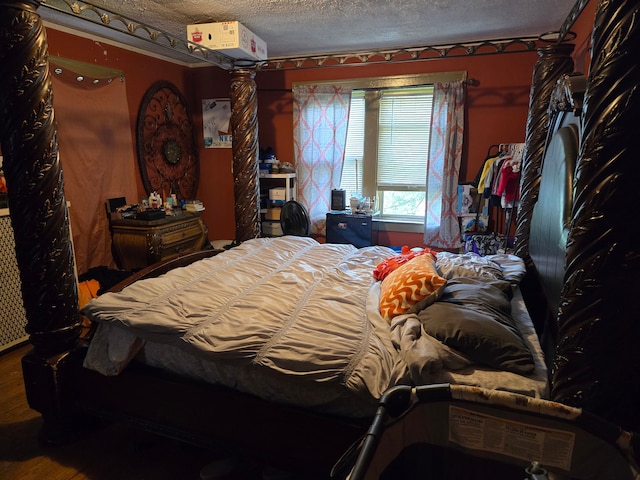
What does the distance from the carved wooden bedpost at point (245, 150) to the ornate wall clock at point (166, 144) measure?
117 centimetres

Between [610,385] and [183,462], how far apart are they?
1.71m

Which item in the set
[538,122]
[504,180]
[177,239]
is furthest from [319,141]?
[538,122]

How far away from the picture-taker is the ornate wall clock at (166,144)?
4.07 m

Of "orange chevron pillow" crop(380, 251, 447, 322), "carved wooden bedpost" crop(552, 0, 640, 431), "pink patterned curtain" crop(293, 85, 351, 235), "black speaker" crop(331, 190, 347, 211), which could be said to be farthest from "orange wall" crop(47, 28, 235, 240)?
"carved wooden bedpost" crop(552, 0, 640, 431)

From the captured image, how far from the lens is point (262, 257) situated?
254cm

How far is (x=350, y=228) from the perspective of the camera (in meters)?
4.21

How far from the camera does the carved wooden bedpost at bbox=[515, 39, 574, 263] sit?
2.37 m

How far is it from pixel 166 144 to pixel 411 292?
11.8 ft

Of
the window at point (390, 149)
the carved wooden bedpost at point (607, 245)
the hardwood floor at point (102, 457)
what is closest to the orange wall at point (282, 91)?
the window at point (390, 149)

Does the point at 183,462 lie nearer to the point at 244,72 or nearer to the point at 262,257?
the point at 262,257

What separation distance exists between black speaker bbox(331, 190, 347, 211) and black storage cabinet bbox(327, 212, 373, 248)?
0.56ft

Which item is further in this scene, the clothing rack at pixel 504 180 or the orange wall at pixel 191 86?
the orange wall at pixel 191 86

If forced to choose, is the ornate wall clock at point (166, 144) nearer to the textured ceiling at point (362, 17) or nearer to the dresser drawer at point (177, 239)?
the dresser drawer at point (177, 239)

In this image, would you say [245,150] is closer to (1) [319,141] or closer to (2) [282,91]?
(1) [319,141]
